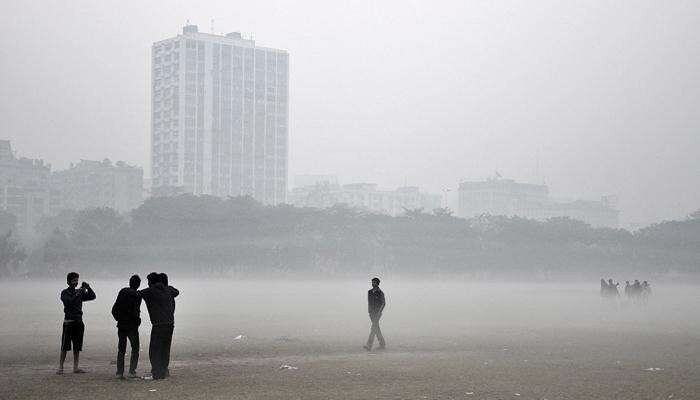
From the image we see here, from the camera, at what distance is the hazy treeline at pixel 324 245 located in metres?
118

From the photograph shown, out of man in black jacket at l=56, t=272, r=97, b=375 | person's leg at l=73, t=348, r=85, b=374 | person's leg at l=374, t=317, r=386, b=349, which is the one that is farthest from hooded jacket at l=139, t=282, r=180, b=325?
person's leg at l=374, t=317, r=386, b=349

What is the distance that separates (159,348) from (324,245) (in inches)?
4278

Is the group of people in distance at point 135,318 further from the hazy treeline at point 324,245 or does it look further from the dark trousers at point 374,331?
the hazy treeline at point 324,245

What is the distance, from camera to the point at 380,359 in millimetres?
23672

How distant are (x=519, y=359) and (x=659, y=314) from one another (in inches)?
1175

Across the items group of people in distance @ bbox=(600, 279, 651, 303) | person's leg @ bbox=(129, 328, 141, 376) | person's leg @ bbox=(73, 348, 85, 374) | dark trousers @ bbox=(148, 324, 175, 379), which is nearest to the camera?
dark trousers @ bbox=(148, 324, 175, 379)

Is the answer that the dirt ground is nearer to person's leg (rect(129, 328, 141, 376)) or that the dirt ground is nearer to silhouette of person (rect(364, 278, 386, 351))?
person's leg (rect(129, 328, 141, 376))

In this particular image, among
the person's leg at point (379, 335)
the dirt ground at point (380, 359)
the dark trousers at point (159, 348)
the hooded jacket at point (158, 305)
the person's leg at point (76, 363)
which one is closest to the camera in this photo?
the dirt ground at point (380, 359)

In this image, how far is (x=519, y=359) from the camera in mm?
24344

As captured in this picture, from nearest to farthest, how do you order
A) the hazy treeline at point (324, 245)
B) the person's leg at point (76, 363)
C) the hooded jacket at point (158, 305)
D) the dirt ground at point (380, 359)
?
the dirt ground at point (380, 359) < the hooded jacket at point (158, 305) < the person's leg at point (76, 363) < the hazy treeline at point (324, 245)

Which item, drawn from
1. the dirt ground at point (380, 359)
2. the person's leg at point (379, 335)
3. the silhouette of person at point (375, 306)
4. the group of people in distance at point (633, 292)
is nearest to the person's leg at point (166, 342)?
the dirt ground at point (380, 359)

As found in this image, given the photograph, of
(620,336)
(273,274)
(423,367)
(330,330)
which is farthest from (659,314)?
(273,274)

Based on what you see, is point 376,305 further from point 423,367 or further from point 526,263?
point 526,263

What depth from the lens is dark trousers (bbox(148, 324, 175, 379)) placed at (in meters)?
18.7
